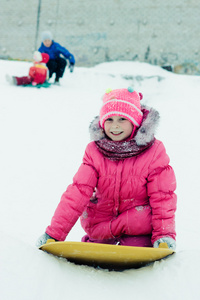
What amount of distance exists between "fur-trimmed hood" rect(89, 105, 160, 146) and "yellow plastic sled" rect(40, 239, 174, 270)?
19.0 inches

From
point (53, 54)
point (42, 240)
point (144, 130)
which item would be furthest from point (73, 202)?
point (53, 54)

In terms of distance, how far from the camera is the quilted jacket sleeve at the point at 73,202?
1323 mm

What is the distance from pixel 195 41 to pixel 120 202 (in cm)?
772

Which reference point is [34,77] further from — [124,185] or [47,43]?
[124,185]

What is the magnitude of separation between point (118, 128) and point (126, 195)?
309 millimetres

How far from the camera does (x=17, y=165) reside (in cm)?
273

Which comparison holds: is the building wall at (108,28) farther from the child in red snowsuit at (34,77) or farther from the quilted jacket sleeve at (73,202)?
the quilted jacket sleeve at (73,202)

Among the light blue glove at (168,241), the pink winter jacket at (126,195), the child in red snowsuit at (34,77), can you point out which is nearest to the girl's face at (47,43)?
the child in red snowsuit at (34,77)

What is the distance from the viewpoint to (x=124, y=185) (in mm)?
1416

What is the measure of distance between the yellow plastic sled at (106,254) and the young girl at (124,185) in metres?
0.21

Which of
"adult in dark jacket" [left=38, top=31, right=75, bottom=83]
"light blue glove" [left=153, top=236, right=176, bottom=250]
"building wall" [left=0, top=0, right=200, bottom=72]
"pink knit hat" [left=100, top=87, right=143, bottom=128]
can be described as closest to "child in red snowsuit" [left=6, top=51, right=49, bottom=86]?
"adult in dark jacket" [left=38, top=31, right=75, bottom=83]

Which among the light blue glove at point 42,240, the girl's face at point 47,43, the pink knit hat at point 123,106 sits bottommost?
the light blue glove at point 42,240

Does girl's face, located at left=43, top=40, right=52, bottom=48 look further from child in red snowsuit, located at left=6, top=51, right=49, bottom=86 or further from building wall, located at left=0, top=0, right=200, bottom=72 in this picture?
building wall, located at left=0, top=0, right=200, bottom=72

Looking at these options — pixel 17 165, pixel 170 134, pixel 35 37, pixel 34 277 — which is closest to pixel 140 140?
pixel 34 277
